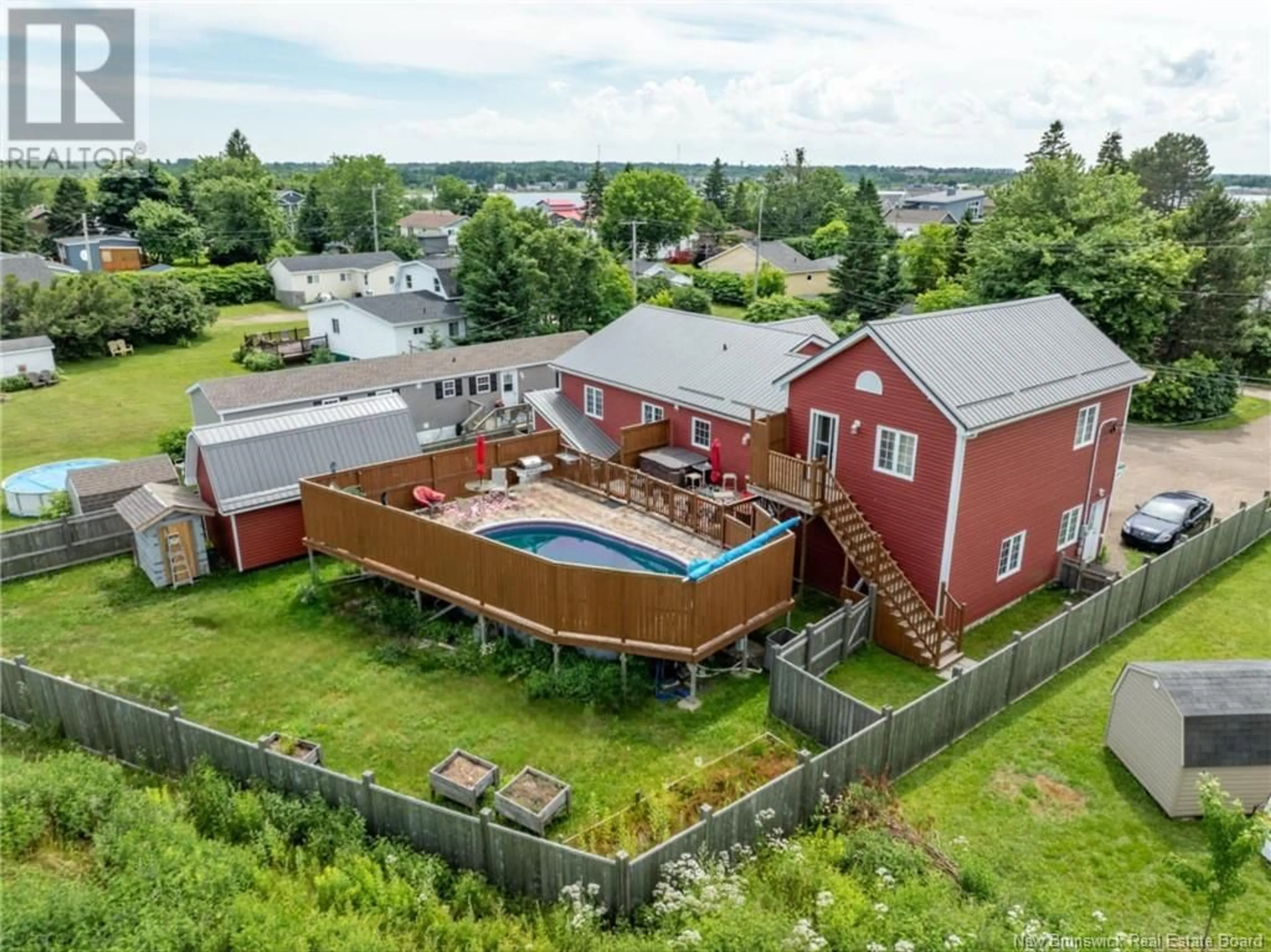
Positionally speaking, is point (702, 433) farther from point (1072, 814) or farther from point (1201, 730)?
point (1201, 730)

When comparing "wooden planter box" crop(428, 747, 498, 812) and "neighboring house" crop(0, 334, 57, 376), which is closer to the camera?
"wooden planter box" crop(428, 747, 498, 812)

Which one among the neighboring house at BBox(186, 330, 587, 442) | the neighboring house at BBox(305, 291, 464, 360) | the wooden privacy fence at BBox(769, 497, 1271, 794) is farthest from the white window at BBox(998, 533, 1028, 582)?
the neighboring house at BBox(305, 291, 464, 360)

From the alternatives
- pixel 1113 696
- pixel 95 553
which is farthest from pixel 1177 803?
pixel 95 553

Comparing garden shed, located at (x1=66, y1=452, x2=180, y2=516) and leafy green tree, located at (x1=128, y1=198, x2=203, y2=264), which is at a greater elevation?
leafy green tree, located at (x1=128, y1=198, x2=203, y2=264)

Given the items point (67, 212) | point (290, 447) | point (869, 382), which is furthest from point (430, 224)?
point (869, 382)

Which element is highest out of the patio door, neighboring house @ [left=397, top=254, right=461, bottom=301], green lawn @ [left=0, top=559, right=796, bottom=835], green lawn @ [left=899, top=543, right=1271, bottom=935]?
neighboring house @ [left=397, top=254, right=461, bottom=301]

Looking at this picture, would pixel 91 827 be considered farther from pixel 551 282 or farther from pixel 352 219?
pixel 352 219

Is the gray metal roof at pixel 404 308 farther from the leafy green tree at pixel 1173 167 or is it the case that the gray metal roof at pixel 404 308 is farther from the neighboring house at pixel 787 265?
the leafy green tree at pixel 1173 167

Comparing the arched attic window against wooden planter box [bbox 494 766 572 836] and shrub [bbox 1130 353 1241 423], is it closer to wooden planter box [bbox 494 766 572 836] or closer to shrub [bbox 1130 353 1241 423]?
wooden planter box [bbox 494 766 572 836]

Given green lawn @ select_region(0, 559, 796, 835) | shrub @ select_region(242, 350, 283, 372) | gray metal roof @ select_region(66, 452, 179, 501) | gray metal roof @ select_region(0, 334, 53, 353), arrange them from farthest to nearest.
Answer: shrub @ select_region(242, 350, 283, 372) → gray metal roof @ select_region(0, 334, 53, 353) → gray metal roof @ select_region(66, 452, 179, 501) → green lawn @ select_region(0, 559, 796, 835)
